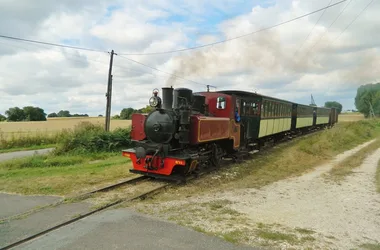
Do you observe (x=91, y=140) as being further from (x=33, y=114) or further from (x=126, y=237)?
(x=33, y=114)

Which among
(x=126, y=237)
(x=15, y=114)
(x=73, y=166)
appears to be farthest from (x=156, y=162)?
(x=15, y=114)

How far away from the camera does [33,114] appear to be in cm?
5669

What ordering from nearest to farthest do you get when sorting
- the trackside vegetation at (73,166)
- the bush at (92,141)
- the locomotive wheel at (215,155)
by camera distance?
the trackside vegetation at (73,166), the locomotive wheel at (215,155), the bush at (92,141)

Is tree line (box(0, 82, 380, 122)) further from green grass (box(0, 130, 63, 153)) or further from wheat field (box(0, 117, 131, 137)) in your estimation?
green grass (box(0, 130, 63, 153))

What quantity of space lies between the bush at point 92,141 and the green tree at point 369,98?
62.4m

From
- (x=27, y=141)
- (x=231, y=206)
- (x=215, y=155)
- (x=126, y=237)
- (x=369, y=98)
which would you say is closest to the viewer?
(x=126, y=237)

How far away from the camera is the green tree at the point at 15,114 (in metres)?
53.2

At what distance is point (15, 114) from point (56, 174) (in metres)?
52.3

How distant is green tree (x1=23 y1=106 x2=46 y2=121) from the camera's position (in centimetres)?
5575

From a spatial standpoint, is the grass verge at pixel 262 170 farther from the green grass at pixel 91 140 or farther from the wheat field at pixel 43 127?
the wheat field at pixel 43 127

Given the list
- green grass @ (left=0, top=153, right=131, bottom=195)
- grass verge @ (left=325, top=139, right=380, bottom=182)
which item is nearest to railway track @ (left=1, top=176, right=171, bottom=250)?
green grass @ (left=0, top=153, right=131, bottom=195)

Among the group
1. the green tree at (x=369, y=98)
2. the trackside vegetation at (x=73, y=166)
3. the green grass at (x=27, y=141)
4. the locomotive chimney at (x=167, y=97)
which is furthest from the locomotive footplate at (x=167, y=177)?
the green tree at (x=369, y=98)

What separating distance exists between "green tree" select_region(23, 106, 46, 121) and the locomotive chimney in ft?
180

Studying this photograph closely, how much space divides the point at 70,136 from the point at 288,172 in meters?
10.2
